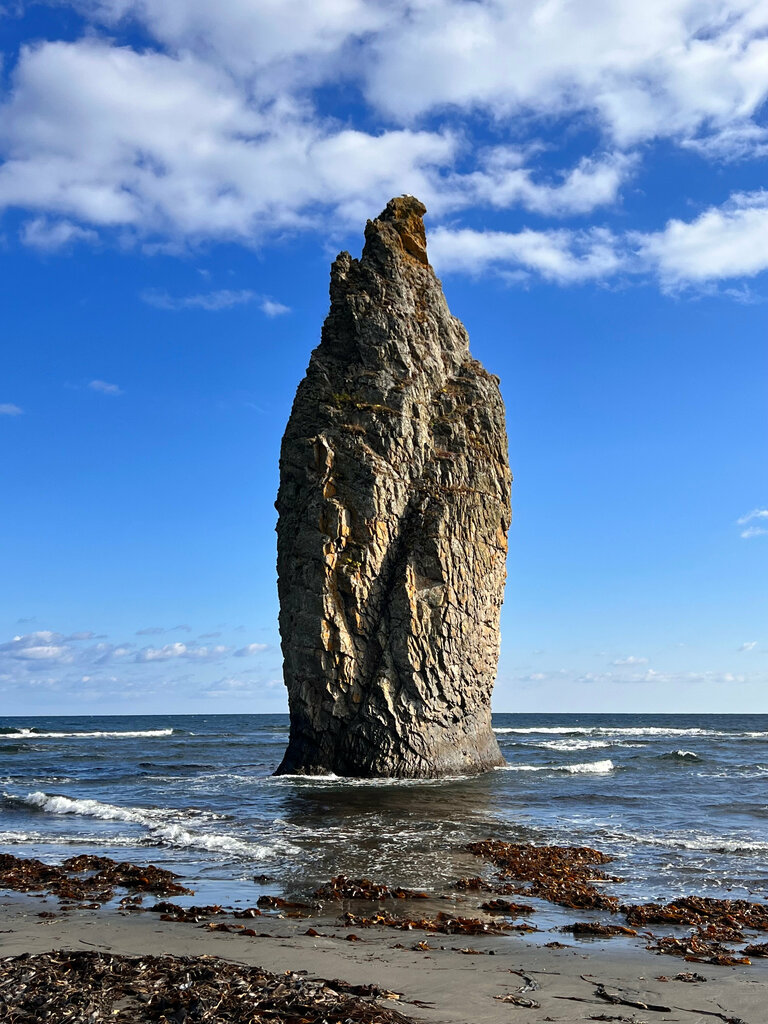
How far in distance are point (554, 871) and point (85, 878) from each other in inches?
301

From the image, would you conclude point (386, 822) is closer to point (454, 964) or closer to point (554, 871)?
point (554, 871)

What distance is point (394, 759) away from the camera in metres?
27.0

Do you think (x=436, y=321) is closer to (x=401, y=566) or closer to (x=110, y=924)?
(x=401, y=566)

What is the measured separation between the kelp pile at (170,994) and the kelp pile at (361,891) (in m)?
4.26

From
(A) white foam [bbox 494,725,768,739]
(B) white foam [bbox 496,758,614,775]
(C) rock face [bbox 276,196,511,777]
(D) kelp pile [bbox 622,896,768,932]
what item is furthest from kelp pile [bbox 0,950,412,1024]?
(A) white foam [bbox 494,725,768,739]

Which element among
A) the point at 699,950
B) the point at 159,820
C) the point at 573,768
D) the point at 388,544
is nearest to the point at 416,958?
the point at 699,950

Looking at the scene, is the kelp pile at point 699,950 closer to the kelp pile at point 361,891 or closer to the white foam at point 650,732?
the kelp pile at point 361,891

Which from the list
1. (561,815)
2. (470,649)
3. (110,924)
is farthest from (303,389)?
(110,924)

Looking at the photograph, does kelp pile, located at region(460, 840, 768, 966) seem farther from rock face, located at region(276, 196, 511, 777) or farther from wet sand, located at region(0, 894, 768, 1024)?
rock face, located at region(276, 196, 511, 777)

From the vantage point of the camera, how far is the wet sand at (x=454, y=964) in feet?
22.1

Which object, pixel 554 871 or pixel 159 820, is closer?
pixel 554 871

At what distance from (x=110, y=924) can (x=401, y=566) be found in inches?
785

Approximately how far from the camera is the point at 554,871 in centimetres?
1339

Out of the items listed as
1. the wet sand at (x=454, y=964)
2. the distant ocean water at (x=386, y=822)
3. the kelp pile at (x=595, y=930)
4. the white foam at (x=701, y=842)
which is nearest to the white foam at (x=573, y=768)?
the distant ocean water at (x=386, y=822)
